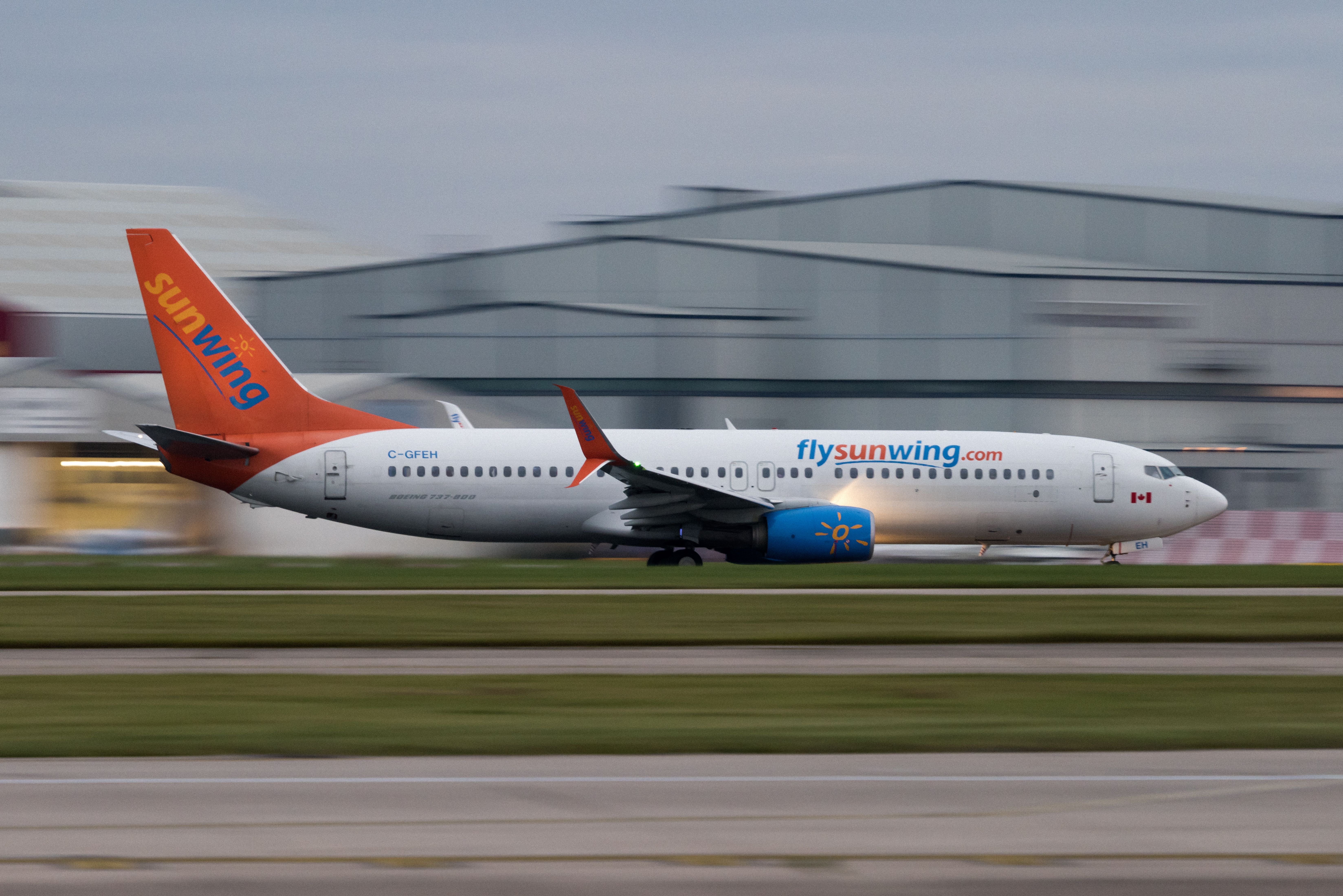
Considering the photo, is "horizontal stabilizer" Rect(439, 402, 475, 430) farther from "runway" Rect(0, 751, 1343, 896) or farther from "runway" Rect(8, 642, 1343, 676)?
"runway" Rect(0, 751, 1343, 896)

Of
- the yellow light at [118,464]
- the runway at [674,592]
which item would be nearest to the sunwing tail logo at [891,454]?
the runway at [674,592]

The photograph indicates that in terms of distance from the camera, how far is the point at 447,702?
1218 centimetres

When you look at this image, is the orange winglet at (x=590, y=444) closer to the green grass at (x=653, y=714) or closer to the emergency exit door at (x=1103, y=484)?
the emergency exit door at (x=1103, y=484)

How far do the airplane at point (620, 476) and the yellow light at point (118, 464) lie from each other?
198cm

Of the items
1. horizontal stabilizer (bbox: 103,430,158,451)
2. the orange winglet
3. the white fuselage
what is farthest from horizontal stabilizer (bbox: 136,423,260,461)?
the orange winglet

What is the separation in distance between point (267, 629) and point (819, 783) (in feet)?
33.2

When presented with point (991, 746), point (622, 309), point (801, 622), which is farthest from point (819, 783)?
point (622, 309)

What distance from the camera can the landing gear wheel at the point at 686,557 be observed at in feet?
94.6

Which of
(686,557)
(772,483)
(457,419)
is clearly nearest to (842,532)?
(772,483)

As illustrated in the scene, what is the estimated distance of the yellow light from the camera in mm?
31750

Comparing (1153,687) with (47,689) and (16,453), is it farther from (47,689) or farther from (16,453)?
(16,453)

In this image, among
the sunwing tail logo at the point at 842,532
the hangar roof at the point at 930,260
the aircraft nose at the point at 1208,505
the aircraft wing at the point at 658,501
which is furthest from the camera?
the hangar roof at the point at 930,260

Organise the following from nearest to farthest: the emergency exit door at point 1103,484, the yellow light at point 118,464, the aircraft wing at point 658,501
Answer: the aircraft wing at point 658,501 < the emergency exit door at point 1103,484 < the yellow light at point 118,464

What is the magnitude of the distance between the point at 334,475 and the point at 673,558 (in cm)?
668
